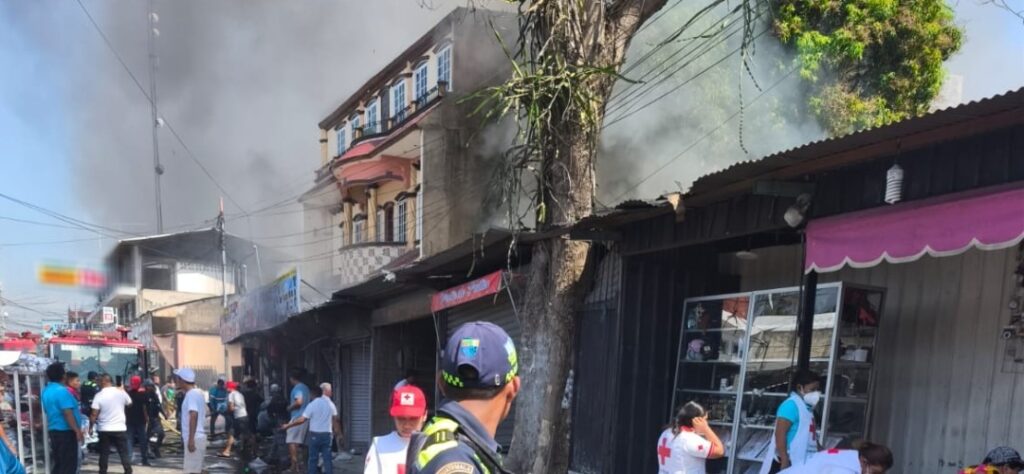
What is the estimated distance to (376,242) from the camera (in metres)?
23.2

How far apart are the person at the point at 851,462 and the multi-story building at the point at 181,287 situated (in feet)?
112

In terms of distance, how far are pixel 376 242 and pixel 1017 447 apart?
19.2 meters

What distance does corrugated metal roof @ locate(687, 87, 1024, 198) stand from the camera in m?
4.40

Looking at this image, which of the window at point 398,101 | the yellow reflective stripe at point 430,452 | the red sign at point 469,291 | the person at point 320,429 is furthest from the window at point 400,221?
the yellow reflective stripe at point 430,452

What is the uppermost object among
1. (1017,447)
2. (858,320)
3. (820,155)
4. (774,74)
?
(774,74)

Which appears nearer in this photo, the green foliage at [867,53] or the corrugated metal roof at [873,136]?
the corrugated metal roof at [873,136]

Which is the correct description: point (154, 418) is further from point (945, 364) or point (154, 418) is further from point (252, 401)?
point (945, 364)

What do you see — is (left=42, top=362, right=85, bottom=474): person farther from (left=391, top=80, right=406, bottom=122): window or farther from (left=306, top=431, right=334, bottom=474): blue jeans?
(left=391, top=80, right=406, bottom=122): window

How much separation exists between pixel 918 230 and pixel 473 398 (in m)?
4.18

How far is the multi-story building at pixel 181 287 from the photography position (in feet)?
118

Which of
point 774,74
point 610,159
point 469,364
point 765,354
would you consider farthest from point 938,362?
point 610,159

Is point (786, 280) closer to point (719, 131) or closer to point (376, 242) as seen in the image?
point (719, 131)

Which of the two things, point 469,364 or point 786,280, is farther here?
point 786,280

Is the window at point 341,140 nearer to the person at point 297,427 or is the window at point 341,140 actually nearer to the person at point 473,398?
the person at point 297,427
